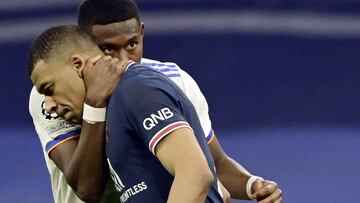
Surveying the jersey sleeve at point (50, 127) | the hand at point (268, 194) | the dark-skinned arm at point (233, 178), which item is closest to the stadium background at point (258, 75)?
the dark-skinned arm at point (233, 178)

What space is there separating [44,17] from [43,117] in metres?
3.04

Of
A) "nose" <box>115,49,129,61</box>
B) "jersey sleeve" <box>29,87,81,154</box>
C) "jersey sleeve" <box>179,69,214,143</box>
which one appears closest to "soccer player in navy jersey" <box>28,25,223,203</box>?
"jersey sleeve" <box>29,87,81,154</box>

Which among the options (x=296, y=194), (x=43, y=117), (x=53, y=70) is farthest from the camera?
(x=296, y=194)

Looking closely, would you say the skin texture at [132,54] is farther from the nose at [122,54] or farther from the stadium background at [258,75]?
the stadium background at [258,75]

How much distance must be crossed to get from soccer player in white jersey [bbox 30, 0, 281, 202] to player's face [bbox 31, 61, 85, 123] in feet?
1.08

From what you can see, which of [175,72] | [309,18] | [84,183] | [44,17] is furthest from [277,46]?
[84,183]

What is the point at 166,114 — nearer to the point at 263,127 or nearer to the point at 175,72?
the point at 175,72

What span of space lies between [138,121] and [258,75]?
3964mm

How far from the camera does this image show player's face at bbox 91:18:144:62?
3730mm

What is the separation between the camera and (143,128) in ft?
9.46

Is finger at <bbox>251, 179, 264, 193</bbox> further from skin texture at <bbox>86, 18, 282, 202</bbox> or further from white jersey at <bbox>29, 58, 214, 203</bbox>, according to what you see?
white jersey at <bbox>29, 58, 214, 203</bbox>

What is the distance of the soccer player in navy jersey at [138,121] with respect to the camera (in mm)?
2830

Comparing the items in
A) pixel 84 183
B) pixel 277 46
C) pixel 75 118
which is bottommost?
pixel 277 46

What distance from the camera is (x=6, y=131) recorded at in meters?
7.05
